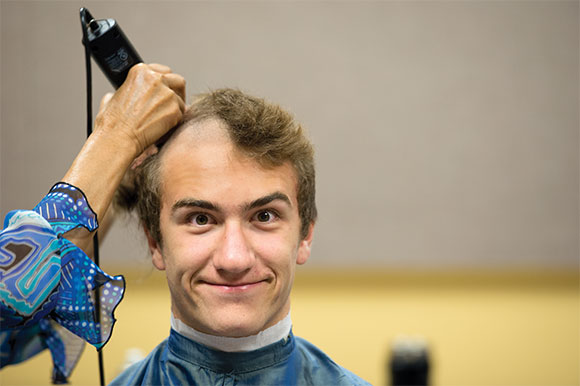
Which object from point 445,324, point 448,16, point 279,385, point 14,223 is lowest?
point 445,324

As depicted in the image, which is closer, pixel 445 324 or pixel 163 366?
pixel 163 366

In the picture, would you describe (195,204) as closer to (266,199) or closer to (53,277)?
(266,199)

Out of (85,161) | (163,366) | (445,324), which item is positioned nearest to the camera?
(85,161)

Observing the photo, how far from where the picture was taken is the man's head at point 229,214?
1.04m

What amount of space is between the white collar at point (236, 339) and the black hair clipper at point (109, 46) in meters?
0.47

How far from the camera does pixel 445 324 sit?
2.57 m

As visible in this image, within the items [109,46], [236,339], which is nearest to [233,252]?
[236,339]

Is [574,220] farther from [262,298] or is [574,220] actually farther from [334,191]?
[262,298]

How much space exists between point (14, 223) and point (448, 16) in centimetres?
213

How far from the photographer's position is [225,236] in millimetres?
1036

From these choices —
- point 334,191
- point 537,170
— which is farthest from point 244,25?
point 537,170

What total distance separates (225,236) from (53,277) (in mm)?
271

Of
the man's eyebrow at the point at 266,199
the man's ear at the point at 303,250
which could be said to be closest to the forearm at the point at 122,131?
the man's eyebrow at the point at 266,199

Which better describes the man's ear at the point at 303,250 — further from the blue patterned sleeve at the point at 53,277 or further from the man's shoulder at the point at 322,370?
the blue patterned sleeve at the point at 53,277
